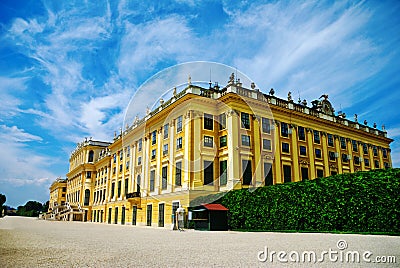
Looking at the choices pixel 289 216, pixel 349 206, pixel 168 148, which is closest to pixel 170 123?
pixel 168 148

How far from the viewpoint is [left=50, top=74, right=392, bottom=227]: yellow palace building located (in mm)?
28875

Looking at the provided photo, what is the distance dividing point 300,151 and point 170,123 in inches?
559

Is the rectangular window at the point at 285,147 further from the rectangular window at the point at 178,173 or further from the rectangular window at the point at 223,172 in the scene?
the rectangular window at the point at 178,173

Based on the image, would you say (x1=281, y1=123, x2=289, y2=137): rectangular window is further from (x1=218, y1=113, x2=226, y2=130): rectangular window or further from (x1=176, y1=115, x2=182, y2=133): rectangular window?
(x1=176, y1=115, x2=182, y2=133): rectangular window

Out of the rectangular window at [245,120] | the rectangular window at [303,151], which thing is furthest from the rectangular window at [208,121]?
the rectangular window at [303,151]

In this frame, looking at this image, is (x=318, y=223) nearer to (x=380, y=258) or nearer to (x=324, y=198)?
(x=324, y=198)

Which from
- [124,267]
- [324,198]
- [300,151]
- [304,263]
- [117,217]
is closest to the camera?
[124,267]

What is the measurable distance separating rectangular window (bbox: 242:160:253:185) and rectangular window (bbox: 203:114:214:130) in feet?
15.2

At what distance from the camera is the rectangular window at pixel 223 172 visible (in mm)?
28312

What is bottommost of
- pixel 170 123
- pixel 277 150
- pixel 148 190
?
pixel 148 190

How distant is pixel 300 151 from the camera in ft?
112

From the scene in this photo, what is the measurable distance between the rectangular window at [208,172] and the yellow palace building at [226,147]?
0.30 ft

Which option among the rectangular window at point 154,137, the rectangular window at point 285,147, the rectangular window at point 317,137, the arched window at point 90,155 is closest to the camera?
the rectangular window at point 285,147

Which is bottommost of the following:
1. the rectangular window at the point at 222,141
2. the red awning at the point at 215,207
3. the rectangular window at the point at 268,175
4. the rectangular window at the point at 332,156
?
the red awning at the point at 215,207
